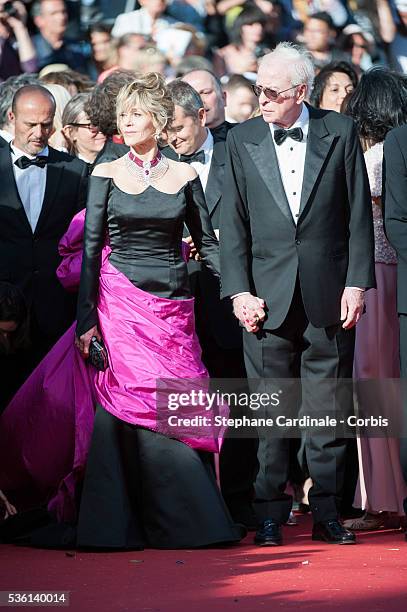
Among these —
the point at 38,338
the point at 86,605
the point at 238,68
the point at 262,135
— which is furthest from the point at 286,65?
the point at 238,68

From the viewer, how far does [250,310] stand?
604 centimetres

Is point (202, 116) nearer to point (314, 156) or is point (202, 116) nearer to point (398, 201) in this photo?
point (314, 156)

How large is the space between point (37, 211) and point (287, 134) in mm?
1703

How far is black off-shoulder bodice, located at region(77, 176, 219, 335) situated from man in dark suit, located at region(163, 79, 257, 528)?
408 mm

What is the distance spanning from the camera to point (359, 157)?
6102mm

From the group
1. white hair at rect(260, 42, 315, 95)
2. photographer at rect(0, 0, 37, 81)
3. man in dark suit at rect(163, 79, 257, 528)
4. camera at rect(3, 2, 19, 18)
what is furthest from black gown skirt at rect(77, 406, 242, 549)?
camera at rect(3, 2, 19, 18)

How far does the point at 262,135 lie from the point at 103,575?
2.20 metres

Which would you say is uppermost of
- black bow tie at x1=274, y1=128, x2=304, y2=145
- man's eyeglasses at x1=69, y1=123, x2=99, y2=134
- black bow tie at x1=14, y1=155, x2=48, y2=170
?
man's eyeglasses at x1=69, y1=123, x2=99, y2=134

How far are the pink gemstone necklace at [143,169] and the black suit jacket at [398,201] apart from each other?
112 cm

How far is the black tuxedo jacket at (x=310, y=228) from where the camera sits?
6043mm

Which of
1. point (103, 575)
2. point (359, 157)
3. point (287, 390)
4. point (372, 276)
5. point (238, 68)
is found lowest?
point (103, 575)

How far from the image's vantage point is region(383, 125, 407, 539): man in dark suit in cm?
616

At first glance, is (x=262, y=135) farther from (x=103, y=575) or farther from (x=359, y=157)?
(x=103, y=575)

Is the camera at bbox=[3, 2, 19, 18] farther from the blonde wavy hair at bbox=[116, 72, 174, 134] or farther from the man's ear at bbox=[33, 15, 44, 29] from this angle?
the blonde wavy hair at bbox=[116, 72, 174, 134]
